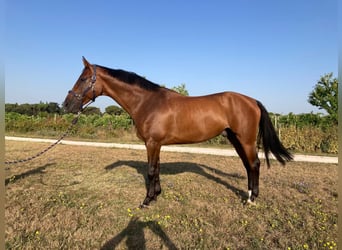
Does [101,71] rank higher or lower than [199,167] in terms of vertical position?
higher

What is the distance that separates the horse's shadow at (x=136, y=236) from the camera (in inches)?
115

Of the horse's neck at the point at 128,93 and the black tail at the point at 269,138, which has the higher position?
the horse's neck at the point at 128,93

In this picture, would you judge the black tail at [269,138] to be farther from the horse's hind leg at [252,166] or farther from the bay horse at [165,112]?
the horse's hind leg at [252,166]

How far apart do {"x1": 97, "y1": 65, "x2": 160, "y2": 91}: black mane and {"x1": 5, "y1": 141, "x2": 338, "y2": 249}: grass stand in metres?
2.24

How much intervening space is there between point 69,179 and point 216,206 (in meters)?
3.76

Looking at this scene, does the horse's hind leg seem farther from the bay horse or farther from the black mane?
the black mane

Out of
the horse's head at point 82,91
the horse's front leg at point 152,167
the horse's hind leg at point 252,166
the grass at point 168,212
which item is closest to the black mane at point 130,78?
the horse's head at point 82,91

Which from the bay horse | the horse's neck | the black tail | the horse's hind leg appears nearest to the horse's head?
the bay horse

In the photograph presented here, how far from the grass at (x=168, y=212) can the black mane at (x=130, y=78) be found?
2244mm

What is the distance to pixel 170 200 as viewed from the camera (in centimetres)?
448

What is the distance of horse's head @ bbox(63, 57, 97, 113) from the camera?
A: 14.5 ft

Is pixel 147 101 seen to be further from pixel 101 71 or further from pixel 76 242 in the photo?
pixel 76 242

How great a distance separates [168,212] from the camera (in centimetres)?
393

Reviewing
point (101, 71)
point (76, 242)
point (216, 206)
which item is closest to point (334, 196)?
point (216, 206)
